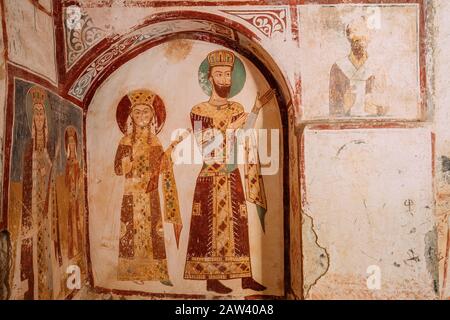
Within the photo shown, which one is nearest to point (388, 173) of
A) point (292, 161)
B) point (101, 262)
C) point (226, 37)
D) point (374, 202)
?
point (374, 202)

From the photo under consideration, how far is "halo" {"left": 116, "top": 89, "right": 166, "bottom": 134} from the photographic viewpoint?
Result: 3.87 m

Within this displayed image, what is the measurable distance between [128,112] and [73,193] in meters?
0.92

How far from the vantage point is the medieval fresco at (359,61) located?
10.7ft

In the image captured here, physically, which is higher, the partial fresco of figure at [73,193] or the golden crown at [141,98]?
the golden crown at [141,98]

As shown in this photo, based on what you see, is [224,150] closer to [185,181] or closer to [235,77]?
[185,181]

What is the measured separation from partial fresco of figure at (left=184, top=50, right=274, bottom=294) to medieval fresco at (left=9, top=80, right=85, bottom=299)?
3.56ft

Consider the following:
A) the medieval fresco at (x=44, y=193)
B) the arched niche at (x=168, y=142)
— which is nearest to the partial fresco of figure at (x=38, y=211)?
the medieval fresco at (x=44, y=193)

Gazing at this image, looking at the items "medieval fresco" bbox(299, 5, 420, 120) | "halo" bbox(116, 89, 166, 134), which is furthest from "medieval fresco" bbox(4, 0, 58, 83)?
"medieval fresco" bbox(299, 5, 420, 120)

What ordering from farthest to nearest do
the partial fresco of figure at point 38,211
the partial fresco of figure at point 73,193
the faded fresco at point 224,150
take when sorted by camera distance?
the partial fresco of figure at point 73,193 → the faded fresco at point 224,150 → the partial fresco of figure at point 38,211

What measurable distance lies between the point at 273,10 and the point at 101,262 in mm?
2762

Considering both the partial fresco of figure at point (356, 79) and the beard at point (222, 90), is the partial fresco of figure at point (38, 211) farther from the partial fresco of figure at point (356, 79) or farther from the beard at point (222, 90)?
the partial fresco of figure at point (356, 79)

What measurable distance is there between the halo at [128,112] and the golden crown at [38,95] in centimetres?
92

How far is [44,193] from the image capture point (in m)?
2.98

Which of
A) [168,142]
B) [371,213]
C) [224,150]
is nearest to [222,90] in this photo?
[224,150]
